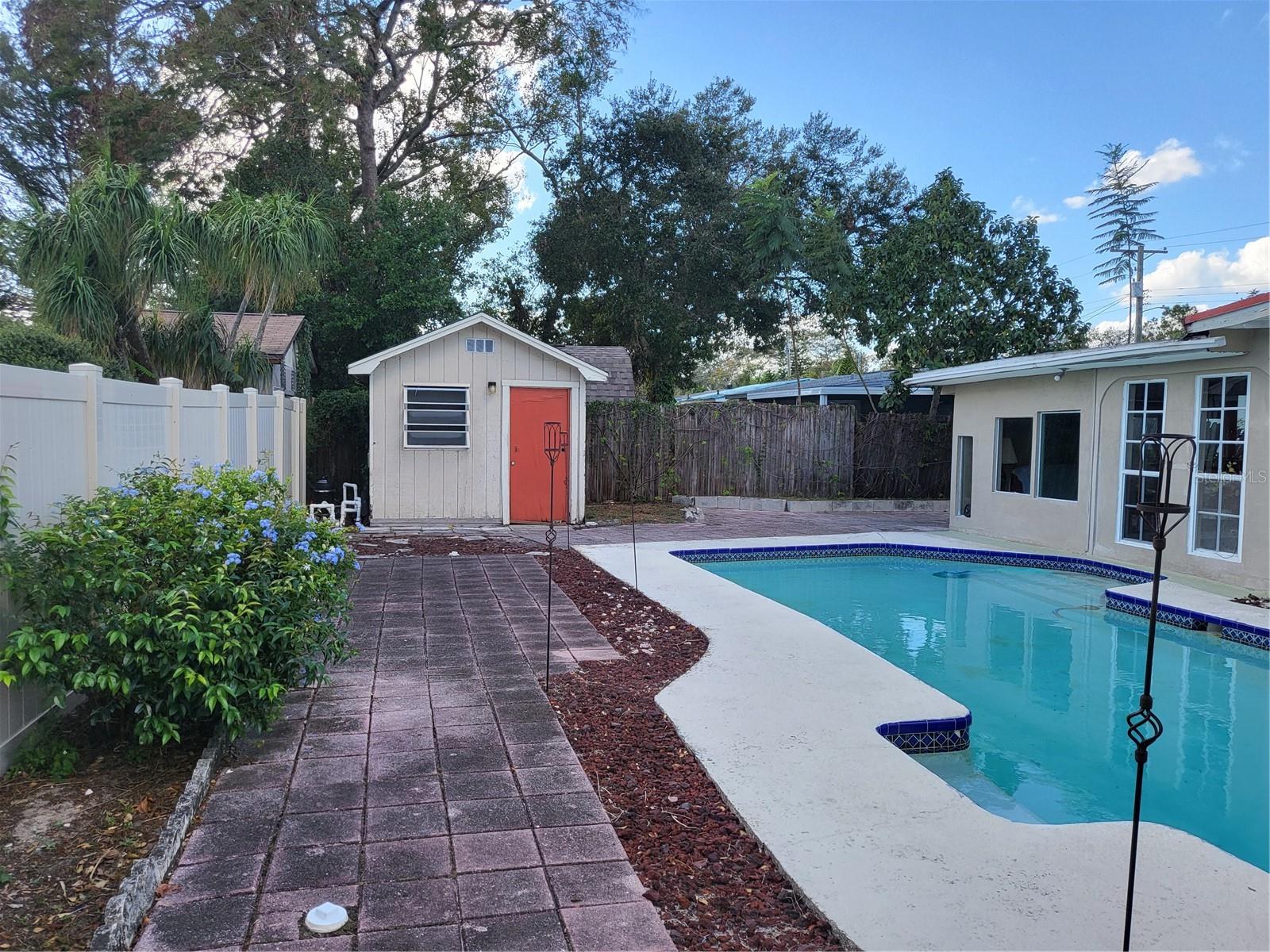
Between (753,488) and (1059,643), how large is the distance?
9.06m

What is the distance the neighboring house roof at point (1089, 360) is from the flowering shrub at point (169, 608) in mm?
8054

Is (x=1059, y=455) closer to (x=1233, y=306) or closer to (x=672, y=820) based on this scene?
(x=1233, y=306)

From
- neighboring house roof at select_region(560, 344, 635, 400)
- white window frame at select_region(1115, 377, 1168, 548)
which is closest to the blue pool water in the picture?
white window frame at select_region(1115, 377, 1168, 548)

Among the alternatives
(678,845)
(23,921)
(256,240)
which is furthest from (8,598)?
(256,240)

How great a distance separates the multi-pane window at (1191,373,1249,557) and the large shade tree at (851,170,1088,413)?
8.01 meters

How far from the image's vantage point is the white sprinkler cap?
2.48 metres

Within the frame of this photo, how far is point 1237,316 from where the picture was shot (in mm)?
7539

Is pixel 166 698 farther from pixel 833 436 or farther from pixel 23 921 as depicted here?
pixel 833 436

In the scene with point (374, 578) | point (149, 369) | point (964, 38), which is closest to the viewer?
point (374, 578)

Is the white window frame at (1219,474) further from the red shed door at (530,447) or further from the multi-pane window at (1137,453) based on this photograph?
the red shed door at (530,447)

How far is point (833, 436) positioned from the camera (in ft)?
54.1

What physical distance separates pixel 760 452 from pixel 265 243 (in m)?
9.09

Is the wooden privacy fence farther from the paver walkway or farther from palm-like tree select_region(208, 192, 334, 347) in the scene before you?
the paver walkway

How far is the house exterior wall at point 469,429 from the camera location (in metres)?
12.2
